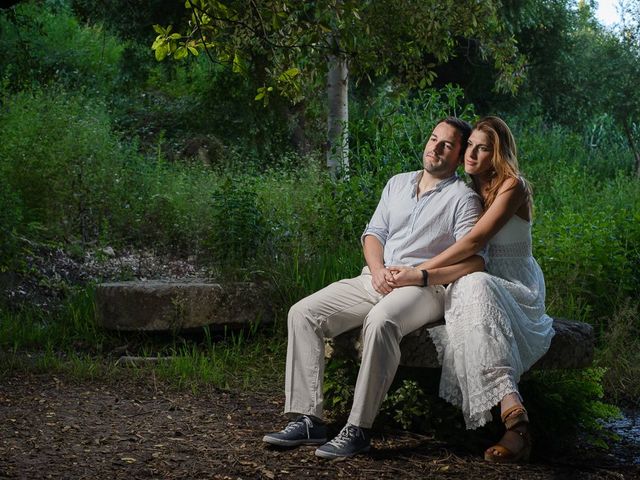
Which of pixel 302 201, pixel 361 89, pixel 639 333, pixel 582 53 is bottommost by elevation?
pixel 639 333

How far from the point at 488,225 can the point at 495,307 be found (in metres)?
0.46

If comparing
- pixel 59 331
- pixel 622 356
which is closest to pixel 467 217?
pixel 622 356

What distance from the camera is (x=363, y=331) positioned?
14.1 feet

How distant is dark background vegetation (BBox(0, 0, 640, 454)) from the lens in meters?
6.52

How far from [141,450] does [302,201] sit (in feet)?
15.5

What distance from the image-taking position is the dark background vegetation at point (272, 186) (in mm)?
6523

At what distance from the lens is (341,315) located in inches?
176

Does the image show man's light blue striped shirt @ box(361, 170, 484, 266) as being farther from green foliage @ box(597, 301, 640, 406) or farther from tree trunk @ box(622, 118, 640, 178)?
tree trunk @ box(622, 118, 640, 178)

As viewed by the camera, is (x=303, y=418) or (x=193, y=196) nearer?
(x=303, y=418)

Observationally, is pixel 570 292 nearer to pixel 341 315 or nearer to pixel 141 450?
pixel 341 315

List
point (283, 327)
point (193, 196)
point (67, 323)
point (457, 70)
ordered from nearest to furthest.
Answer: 1. point (283, 327)
2. point (67, 323)
3. point (193, 196)
4. point (457, 70)

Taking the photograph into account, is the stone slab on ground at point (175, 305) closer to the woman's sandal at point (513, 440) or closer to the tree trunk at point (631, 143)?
the woman's sandal at point (513, 440)

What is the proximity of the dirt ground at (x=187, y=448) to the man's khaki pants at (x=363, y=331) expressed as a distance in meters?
0.27

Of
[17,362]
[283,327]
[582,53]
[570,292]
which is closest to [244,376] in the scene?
[283,327]
